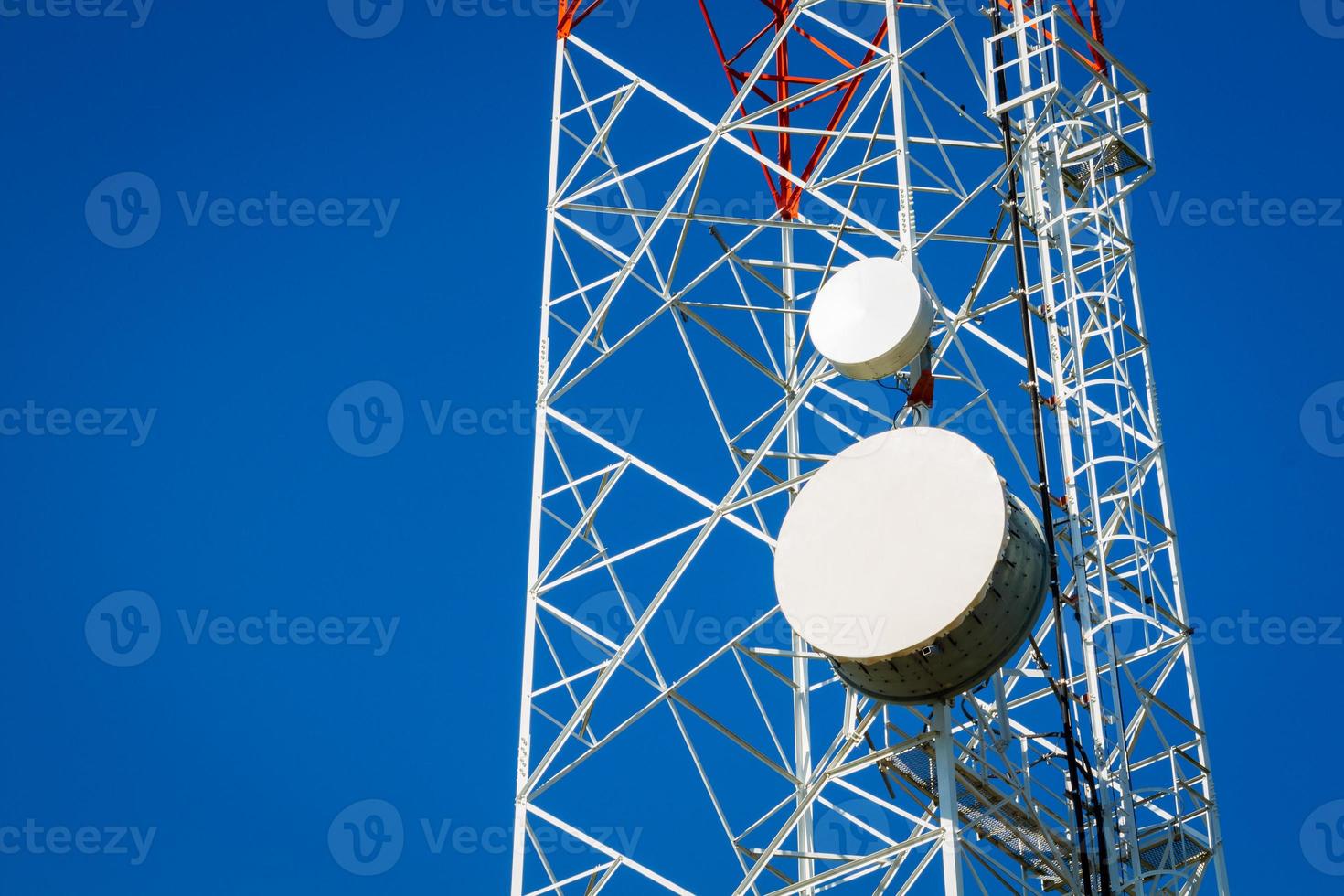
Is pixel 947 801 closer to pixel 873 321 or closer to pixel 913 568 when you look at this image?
pixel 913 568

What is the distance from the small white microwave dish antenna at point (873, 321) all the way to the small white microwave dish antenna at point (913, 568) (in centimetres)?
97

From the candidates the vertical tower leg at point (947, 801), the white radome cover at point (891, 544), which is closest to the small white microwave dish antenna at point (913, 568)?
the white radome cover at point (891, 544)

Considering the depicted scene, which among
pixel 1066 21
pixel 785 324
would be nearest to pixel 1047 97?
pixel 1066 21

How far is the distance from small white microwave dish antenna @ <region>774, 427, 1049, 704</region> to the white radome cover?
0.6 inches

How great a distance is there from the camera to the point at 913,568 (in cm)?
1952

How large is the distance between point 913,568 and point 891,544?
52 centimetres

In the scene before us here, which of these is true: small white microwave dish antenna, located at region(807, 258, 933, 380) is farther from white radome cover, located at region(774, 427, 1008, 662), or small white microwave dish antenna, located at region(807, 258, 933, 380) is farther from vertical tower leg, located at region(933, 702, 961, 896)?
vertical tower leg, located at region(933, 702, 961, 896)

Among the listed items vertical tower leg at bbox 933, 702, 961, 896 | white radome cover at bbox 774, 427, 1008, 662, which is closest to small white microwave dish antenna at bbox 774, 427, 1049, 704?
white radome cover at bbox 774, 427, 1008, 662

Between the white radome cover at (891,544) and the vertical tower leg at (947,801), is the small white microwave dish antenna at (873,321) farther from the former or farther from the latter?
the vertical tower leg at (947,801)

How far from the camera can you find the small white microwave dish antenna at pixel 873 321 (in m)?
20.9

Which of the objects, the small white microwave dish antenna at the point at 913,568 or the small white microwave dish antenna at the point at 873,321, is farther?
the small white microwave dish antenna at the point at 873,321

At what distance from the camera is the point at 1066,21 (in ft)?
85.7

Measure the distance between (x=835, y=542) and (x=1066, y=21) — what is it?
10.1 m

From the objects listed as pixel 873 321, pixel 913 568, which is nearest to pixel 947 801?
pixel 913 568
